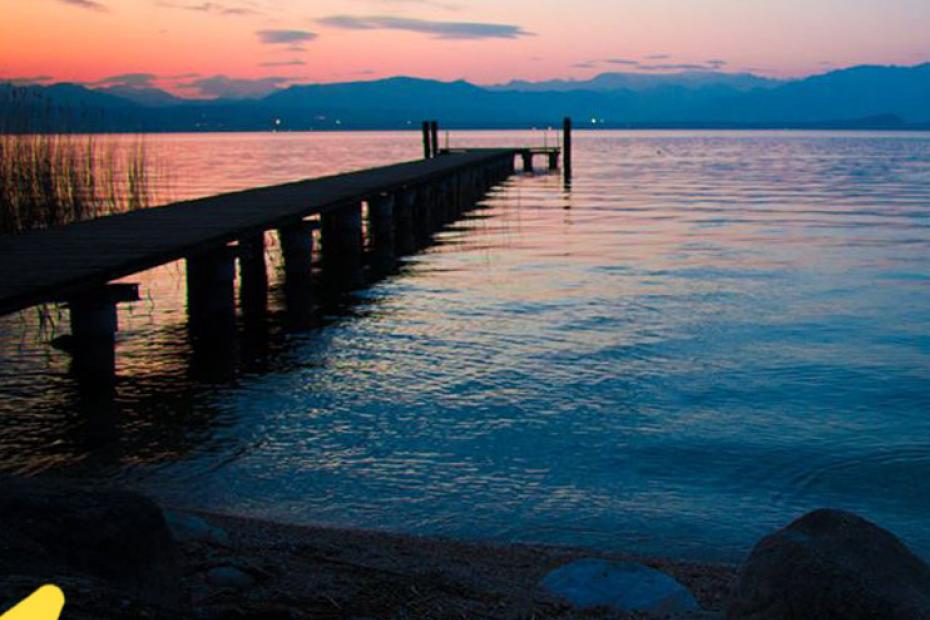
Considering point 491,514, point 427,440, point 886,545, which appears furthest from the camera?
point 427,440

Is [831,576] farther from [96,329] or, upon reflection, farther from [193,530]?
[96,329]

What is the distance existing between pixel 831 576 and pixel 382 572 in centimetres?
226

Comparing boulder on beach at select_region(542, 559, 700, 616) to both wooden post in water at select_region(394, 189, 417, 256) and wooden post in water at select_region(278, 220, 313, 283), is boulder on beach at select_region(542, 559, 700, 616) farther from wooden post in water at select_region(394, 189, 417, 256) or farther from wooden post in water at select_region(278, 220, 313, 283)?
wooden post in water at select_region(394, 189, 417, 256)

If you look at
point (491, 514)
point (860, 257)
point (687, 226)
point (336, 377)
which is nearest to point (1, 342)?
point (336, 377)

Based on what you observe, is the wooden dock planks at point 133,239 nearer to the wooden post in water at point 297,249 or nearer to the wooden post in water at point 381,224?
the wooden post in water at point 297,249

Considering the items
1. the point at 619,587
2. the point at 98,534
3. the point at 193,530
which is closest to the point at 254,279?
the point at 193,530

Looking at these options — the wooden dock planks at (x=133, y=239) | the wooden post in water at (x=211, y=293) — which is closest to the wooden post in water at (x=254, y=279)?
the wooden dock planks at (x=133, y=239)

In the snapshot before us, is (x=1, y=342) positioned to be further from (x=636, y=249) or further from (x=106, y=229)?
(x=636, y=249)

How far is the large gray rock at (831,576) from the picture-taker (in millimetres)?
3873

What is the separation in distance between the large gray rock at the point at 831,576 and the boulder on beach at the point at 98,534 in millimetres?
2242

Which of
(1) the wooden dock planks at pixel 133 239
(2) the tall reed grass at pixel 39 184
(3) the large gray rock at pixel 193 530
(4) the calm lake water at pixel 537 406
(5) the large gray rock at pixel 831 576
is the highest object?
(2) the tall reed grass at pixel 39 184

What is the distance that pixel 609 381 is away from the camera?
10.6 metres

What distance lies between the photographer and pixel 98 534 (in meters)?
3.62

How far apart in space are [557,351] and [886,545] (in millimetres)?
7802
